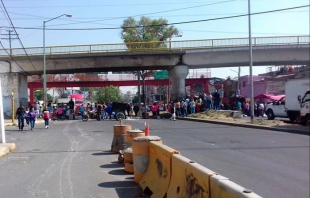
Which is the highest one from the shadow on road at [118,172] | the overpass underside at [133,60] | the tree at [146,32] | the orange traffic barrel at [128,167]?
the tree at [146,32]

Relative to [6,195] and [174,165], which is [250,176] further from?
[6,195]

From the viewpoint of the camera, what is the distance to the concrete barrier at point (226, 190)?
3.44m

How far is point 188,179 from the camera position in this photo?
16.5 ft

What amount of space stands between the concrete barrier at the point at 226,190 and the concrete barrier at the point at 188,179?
167 millimetres

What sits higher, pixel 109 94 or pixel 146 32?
pixel 146 32

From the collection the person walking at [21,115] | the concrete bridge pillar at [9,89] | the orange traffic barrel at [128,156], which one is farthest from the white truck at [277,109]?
the concrete bridge pillar at [9,89]

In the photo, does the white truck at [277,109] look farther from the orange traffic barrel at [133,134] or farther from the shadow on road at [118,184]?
the shadow on road at [118,184]

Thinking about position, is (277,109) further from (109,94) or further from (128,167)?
(109,94)

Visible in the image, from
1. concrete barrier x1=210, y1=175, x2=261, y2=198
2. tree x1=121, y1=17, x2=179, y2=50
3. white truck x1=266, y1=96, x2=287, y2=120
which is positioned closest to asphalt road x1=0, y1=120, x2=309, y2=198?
concrete barrier x1=210, y1=175, x2=261, y2=198

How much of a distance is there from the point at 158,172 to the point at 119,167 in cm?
342

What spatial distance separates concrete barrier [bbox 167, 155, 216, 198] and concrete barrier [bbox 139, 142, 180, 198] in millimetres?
312

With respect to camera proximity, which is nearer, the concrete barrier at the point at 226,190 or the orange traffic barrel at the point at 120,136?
the concrete barrier at the point at 226,190

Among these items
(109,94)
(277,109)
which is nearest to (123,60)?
(277,109)

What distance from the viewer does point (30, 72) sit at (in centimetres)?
3962
